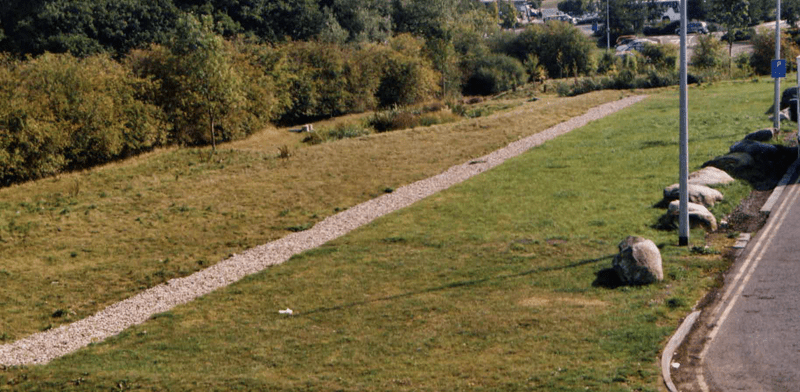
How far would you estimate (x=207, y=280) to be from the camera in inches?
775

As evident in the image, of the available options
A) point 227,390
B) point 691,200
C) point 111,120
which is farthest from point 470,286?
point 111,120

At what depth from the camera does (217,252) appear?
73.0ft

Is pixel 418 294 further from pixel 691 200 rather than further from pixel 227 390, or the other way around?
pixel 691 200

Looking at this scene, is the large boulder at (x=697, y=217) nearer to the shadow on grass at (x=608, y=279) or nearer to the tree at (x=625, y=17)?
the shadow on grass at (x=608, y=279)

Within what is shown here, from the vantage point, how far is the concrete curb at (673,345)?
1159 cm

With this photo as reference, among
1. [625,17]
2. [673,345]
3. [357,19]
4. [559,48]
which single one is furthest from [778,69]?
[625,17]

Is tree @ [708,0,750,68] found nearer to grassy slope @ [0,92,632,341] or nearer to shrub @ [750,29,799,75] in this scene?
shrub @ [750,29,799,75]

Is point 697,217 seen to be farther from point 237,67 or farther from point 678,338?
point 237,67

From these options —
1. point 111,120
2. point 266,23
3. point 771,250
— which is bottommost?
point 771,250

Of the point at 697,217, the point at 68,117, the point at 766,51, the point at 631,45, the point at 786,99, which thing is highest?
the point at 68,117

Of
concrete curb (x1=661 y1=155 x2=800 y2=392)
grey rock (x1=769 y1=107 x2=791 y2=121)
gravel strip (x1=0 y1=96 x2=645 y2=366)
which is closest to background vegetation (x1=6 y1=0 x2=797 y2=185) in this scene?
gravel strip (x1=0 y1=96 x2=645 y2=366)

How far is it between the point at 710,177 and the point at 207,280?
16180mm

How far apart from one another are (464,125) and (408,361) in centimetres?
3038

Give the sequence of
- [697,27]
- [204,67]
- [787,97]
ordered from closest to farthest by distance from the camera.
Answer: [204,67] → [787,97] → [697,27]
